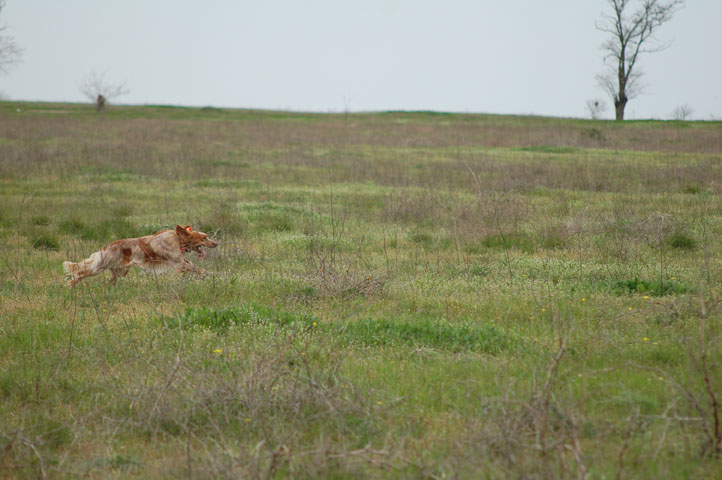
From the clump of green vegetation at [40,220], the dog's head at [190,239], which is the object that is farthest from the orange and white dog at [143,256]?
the clump of green vegetation at [40,220]

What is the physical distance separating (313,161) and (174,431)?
57.7 feet

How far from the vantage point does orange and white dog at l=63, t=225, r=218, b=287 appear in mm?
7273

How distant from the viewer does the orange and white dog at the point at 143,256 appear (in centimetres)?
727

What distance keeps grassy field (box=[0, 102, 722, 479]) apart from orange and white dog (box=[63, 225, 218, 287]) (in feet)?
0.74

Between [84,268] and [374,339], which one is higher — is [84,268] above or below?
above

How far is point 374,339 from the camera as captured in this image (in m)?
5.23

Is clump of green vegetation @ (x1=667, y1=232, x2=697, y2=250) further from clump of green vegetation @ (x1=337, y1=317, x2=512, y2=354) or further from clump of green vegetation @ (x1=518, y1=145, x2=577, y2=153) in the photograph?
clump of green vegetation @ (x1=518, y1=145, x2=577, y2=153)

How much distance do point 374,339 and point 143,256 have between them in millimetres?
3642

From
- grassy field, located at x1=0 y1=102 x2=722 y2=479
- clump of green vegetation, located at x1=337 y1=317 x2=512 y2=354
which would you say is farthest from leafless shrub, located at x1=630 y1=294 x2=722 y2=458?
clump of green vegetation, located at x1=337 y1=317 x2=512 y2=354

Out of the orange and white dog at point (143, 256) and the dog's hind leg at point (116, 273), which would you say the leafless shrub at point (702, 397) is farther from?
the dog's hind leg at point (116, 273)

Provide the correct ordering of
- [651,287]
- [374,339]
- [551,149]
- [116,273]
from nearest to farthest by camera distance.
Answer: [374,339]
[651,287]
[116,273]
[551,149]

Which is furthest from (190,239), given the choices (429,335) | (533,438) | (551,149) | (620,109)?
(620,109)

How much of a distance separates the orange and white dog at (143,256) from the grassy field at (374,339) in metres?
0.23

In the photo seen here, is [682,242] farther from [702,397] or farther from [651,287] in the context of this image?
[702,397]
